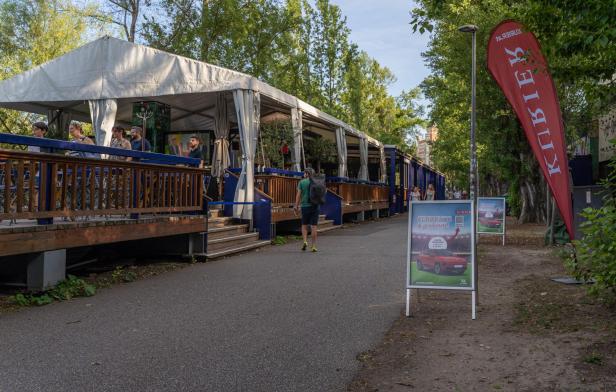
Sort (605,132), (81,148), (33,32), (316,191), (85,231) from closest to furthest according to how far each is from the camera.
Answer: (81,148)
(85,231)
(316,191)
(605,132)
(33,32)

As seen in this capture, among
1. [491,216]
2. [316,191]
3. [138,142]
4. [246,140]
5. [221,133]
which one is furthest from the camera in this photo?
[221,133]

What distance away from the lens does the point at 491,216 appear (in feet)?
45.4

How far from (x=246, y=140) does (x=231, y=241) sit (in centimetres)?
240

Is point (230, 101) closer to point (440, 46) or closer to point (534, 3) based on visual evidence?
point (534, 3)

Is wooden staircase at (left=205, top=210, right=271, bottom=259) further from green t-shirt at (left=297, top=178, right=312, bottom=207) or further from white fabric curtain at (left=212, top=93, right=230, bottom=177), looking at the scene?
white fabric curtain at (left=212, top=93, right=230, bottom=177)

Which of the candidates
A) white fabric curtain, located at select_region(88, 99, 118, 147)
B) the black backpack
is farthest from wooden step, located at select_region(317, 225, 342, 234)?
white fabric curtain, located at select_region(88, 99, 118, 147)

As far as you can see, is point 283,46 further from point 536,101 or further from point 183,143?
point 536,101

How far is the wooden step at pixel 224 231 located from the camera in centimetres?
1090

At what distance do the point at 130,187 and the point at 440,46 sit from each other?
64.0 feet

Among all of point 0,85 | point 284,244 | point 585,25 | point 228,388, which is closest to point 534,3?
point 585,25

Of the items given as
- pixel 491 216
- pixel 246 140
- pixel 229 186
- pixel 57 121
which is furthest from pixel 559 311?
pixel 57 121

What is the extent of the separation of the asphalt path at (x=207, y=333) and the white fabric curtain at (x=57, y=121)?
821cm

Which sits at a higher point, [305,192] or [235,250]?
[305,192]

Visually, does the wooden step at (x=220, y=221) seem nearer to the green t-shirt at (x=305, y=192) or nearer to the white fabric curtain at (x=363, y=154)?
the green t-shirt at (x=305, y=192)
